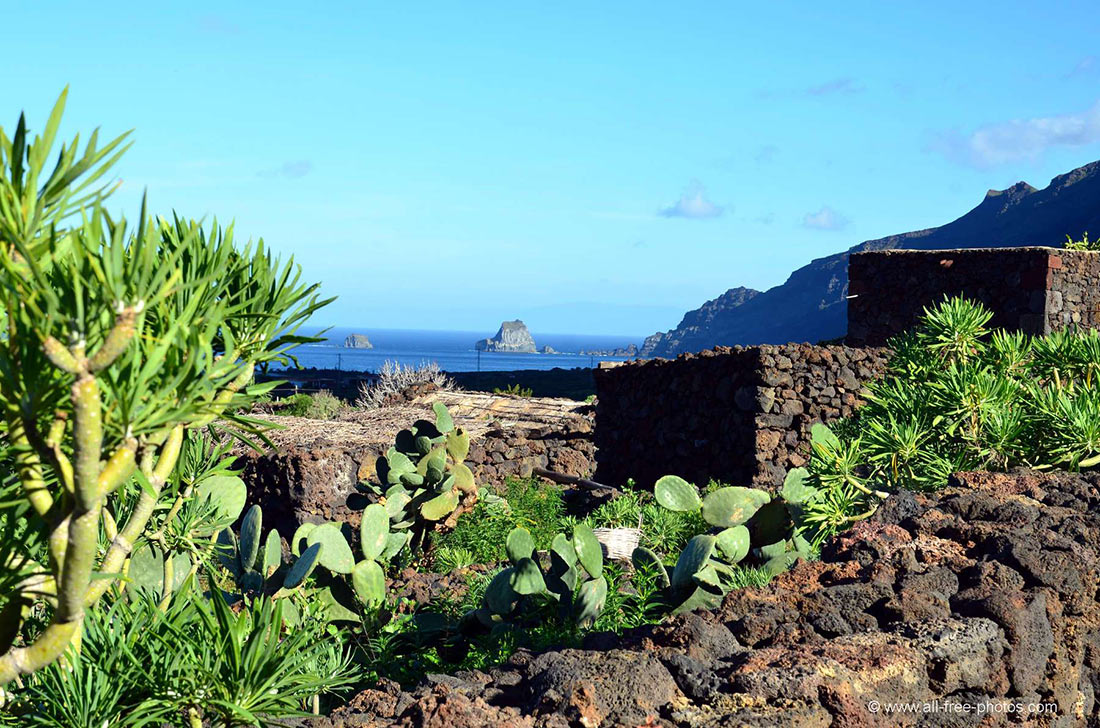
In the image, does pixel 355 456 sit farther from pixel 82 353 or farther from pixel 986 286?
pixel 82 353

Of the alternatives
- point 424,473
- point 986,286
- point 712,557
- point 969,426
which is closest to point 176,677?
point 712,557

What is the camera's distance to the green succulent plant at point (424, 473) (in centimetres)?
811

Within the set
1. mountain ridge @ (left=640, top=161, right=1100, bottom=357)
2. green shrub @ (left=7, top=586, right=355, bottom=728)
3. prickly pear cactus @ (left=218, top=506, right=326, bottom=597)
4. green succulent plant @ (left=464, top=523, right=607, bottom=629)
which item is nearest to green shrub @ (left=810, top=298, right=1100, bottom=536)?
green succulent plant @ (left=464, top=523, right=607, bottom=629)

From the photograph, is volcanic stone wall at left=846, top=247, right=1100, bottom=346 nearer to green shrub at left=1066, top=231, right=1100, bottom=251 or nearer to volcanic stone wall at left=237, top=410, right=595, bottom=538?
green shrub at left=1066, top=231, right=1100, bottom=251

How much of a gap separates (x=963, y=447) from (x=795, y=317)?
401ft

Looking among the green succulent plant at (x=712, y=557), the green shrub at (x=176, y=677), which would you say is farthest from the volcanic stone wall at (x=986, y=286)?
the green shrub at (x=176, y=677)

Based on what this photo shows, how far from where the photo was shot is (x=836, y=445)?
3.74m

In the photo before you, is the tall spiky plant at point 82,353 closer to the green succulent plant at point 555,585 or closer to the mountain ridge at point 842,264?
the green succulent plant at point 555,585

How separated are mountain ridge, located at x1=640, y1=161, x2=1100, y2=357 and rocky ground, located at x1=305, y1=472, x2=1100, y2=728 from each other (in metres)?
39.7

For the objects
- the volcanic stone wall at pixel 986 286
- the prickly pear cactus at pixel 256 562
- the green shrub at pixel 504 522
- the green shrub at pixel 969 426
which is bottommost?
the green shrub at pixel 504 522

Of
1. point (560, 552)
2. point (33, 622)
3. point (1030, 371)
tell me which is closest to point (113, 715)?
Result: point (33, 622)

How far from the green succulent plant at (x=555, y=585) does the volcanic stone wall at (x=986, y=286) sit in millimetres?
7959

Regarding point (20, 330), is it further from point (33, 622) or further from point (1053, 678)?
point (1053, 678)

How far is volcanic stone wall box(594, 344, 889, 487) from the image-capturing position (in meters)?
9.84
